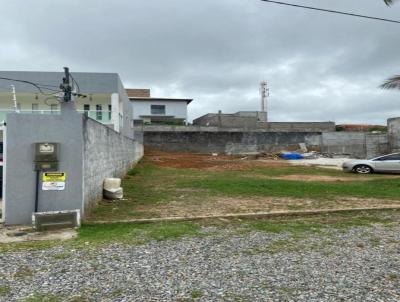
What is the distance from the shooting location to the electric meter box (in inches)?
291

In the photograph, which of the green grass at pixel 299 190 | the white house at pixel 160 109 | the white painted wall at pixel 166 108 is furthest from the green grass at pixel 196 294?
the white painted wall at pixel 166 108

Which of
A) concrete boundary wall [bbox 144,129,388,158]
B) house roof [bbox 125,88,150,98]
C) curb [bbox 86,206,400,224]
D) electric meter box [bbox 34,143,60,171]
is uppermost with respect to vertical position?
house roof [bbox 125,88,150,98]

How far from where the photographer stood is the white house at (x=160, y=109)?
63.1 meters

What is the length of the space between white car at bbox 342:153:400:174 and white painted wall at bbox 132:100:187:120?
44.5 metres

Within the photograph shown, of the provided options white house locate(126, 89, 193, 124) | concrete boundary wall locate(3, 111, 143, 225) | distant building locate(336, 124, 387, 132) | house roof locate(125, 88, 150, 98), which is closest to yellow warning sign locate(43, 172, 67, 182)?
concrete boundary wall locate(3, 111, 143, 225)

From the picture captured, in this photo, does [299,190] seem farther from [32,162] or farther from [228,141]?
[228,141]

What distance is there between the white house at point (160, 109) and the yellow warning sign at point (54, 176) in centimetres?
5518

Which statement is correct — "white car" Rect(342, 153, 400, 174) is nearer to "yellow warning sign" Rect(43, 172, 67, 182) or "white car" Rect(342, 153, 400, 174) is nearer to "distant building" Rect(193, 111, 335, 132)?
"yellow warning sign" Rect(43, 172, 67, 182)

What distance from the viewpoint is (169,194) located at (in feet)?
39.5

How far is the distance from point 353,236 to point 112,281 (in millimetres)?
4220

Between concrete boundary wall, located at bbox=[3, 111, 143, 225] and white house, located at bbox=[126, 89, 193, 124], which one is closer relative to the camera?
concrete boundary wall, located at bbox=[3, 111, 143, 225]

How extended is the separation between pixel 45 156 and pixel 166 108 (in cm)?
5673

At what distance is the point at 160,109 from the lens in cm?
6375

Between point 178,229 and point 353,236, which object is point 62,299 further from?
point 353,236
